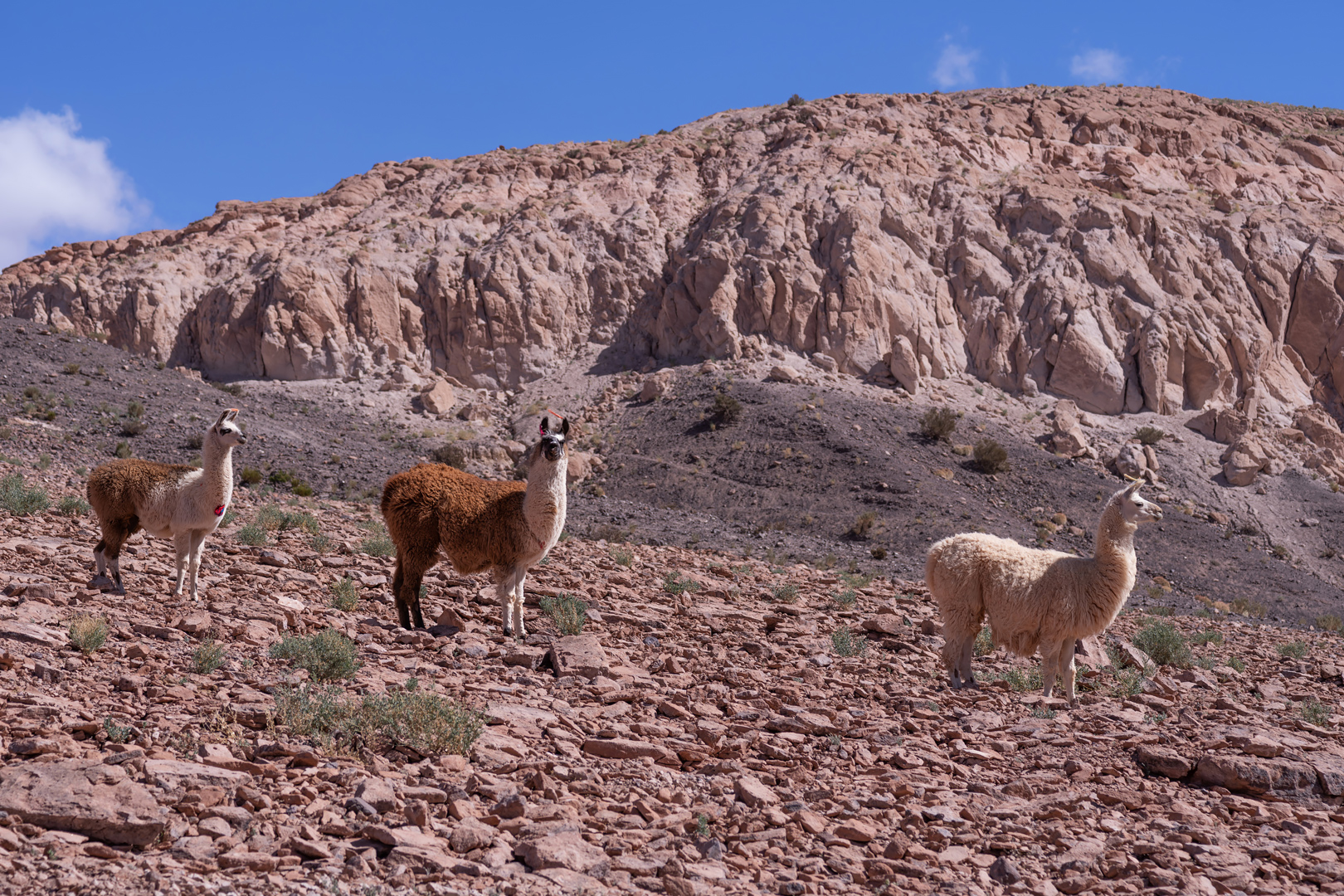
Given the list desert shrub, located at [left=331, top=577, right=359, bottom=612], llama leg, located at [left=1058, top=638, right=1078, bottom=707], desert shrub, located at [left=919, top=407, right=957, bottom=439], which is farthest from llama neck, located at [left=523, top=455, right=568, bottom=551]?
desert shrub, located at [left=919, top=407, right=957, bottom=439]

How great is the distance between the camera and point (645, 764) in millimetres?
5668

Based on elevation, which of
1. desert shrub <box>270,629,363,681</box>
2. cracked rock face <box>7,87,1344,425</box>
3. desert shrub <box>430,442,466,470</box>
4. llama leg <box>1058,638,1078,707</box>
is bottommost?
desert shrub <box>270,629,363,681</box>

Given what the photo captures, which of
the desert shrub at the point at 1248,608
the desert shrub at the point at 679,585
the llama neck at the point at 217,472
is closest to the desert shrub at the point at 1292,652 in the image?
the desert shrub at the point at 679,585

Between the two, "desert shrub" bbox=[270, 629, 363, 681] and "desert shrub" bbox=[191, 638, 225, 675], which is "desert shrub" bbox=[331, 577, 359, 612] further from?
"desert shrub" bbox=[191, 638, 225, 675]

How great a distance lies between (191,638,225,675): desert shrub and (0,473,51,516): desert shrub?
25.8 feet

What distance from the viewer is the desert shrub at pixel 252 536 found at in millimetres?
12562

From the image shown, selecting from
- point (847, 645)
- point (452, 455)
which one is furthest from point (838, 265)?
point (847, 645)

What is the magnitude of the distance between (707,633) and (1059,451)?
28.7 m

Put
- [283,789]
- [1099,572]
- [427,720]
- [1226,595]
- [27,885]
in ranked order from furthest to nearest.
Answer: [1226,595] → [1099,572] → [427,720] → [283,789] → [27,885]

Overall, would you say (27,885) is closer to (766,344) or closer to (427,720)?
(427,720)

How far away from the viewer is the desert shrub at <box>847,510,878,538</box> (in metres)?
27.2

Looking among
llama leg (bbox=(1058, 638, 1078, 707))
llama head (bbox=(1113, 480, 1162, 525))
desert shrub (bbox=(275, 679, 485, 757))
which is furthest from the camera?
llama head (bbox=(1113, 480, 1162, 525))

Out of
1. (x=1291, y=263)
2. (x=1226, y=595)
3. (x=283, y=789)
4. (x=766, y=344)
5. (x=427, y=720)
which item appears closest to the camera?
(x=283, y=789)

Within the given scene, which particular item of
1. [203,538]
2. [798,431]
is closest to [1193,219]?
[798,431]
